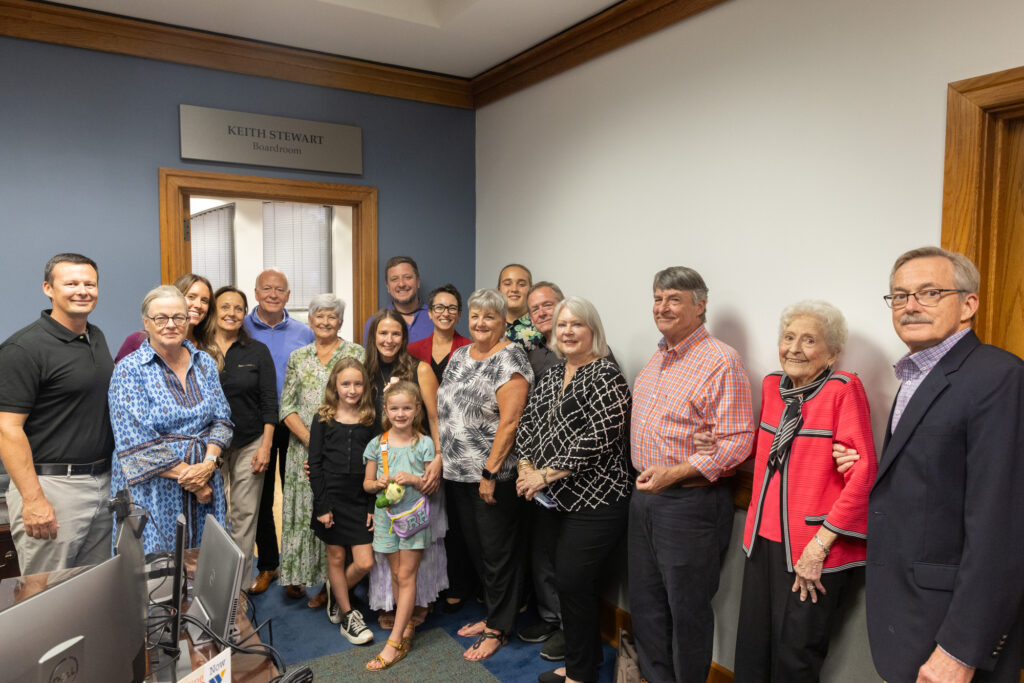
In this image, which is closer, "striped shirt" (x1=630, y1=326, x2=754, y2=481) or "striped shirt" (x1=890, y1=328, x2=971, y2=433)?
"striped shirt" (x1=890, y1=328, x2=971, y2=433)

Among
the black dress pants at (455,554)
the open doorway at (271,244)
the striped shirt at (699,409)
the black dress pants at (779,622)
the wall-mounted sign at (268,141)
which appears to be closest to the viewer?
the black dress pants at (779,622)

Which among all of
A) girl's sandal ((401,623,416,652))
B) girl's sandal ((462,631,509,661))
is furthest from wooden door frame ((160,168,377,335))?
girl's sandal ((462,631,509,661))

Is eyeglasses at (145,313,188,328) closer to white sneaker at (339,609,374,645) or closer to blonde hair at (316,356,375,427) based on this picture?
blonde hair at (316,356,375,427)

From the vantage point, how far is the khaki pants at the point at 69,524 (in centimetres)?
247

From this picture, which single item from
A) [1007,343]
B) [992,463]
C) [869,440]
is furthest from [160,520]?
[1007,343]

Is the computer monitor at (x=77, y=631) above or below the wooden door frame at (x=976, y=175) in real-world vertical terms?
below

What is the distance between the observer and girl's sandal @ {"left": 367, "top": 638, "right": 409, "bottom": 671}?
2.86 metres

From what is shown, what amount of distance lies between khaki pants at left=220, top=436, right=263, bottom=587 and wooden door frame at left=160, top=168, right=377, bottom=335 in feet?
3.60

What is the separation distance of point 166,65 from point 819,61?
126 inches

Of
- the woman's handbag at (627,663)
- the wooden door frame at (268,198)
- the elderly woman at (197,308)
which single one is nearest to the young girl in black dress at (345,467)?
the elderly woman at (197,308)

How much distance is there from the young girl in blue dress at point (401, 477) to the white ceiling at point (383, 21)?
187cm

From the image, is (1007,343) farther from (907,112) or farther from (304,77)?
(304,77)

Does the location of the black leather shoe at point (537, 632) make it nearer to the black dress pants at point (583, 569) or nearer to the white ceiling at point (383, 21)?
the black dress pants at point (583, 569)

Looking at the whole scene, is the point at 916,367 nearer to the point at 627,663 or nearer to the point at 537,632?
the point at 627,663
